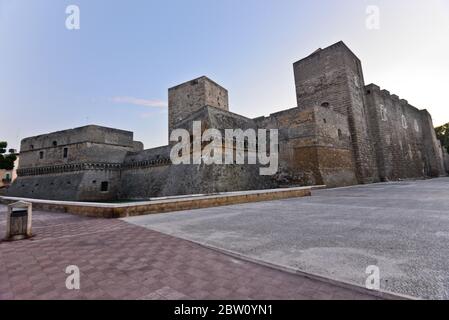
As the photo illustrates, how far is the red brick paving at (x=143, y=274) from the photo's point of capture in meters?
1.76

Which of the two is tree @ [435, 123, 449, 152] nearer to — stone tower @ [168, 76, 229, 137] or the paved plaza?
stone tower @ [168, 76, 229, 137]

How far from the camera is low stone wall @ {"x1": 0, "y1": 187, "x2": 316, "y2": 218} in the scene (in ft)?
19.7

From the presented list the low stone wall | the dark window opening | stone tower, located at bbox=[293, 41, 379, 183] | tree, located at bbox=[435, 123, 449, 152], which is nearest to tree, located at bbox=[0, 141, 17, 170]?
the dark window opening

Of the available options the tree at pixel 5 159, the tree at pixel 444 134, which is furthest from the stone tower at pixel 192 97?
the tree at pixel 444 134

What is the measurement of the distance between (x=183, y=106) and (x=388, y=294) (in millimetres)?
22406

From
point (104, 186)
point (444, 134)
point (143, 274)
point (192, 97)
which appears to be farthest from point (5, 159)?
point (444, 134)

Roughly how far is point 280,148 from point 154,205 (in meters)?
12.0

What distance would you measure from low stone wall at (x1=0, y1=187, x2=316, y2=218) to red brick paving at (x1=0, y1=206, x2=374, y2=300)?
99.0 inches

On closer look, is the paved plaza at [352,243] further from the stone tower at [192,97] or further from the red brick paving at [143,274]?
the stone tower at [192,97]

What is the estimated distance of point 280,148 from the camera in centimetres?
1623

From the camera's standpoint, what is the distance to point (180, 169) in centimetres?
1426

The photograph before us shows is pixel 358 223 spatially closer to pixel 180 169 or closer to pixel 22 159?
pixel 180 169
